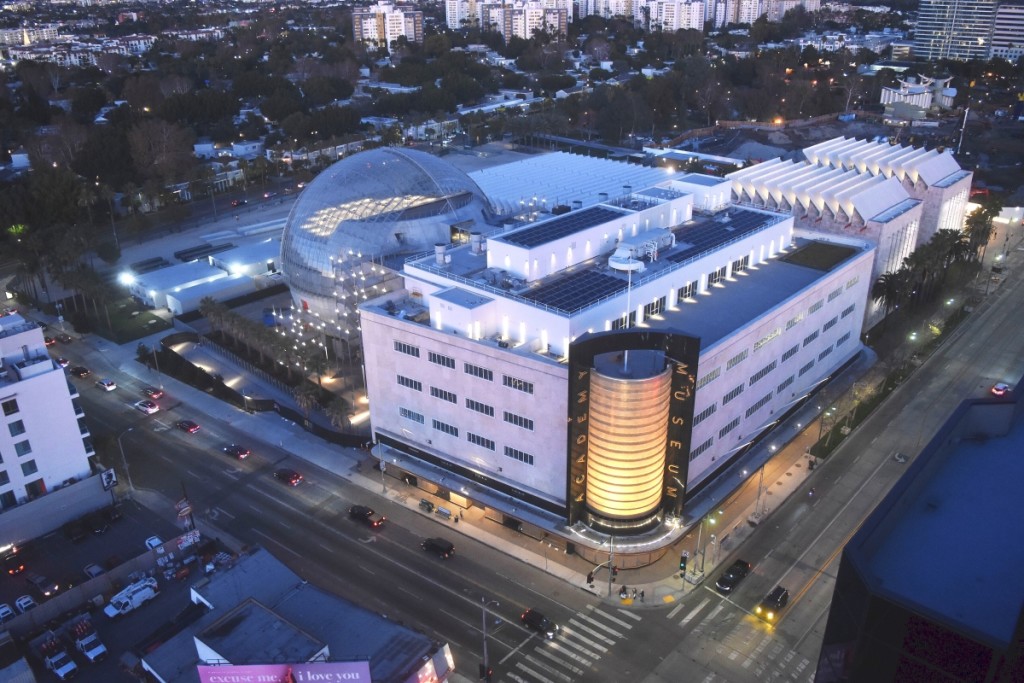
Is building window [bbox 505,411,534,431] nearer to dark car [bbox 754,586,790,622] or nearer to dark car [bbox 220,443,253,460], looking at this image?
dark car [bbox 754,586,790,622]

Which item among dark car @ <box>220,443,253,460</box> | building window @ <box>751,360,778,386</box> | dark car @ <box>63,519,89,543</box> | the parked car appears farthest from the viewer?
dark car @ <box>220,443,253,460</box>

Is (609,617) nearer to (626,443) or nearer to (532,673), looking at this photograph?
(532,673)

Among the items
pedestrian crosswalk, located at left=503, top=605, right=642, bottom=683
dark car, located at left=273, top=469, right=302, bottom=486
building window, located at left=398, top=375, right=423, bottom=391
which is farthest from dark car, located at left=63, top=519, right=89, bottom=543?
pedestrian crosswalk, located at left=503, top=605, right=642, bottom=683

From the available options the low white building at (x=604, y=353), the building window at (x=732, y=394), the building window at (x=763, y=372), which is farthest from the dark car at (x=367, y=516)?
the building window at (x=763, y=372)

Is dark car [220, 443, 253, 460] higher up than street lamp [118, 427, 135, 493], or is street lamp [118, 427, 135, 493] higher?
street lamp [118, 427, 135, 493]

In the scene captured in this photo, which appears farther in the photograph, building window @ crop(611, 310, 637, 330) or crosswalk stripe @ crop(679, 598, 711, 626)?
building window @ crop(611, 310, 637, 330)

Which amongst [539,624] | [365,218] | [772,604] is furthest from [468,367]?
[365,218]
